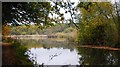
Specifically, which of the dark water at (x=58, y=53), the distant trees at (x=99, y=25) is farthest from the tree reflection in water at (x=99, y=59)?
the distant trees at (x=99, y=25)

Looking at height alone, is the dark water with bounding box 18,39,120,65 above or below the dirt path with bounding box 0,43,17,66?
below

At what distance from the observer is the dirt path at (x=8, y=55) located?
3.18 m

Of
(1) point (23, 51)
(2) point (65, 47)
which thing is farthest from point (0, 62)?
(2) point (65, 47)

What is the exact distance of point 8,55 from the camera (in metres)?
3.60

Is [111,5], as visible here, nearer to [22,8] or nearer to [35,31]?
[35,31]

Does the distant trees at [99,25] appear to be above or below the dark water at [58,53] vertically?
above

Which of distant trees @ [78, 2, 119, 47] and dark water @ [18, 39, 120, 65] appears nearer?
dark water @ [18, 39, 120, 65]

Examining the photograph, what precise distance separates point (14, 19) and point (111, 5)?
8.14ft

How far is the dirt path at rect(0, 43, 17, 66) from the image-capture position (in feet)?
10.4

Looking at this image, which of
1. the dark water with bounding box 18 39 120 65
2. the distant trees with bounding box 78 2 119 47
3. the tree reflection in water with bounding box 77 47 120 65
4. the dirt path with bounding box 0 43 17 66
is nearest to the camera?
the dirt path with bounding box 0 43 17 66

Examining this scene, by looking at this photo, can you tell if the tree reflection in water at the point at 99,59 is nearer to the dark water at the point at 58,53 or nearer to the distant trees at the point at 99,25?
the dark water at the point at 58,53

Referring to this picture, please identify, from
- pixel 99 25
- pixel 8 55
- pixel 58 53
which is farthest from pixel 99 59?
pixel 99 25

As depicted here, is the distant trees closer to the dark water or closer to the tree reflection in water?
the dark water

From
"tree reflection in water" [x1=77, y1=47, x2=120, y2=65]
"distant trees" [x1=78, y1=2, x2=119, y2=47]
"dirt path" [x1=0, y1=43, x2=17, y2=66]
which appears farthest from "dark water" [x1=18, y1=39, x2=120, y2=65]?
"distant trees" [x1=78, y1=2, x2=119, y2=47]
